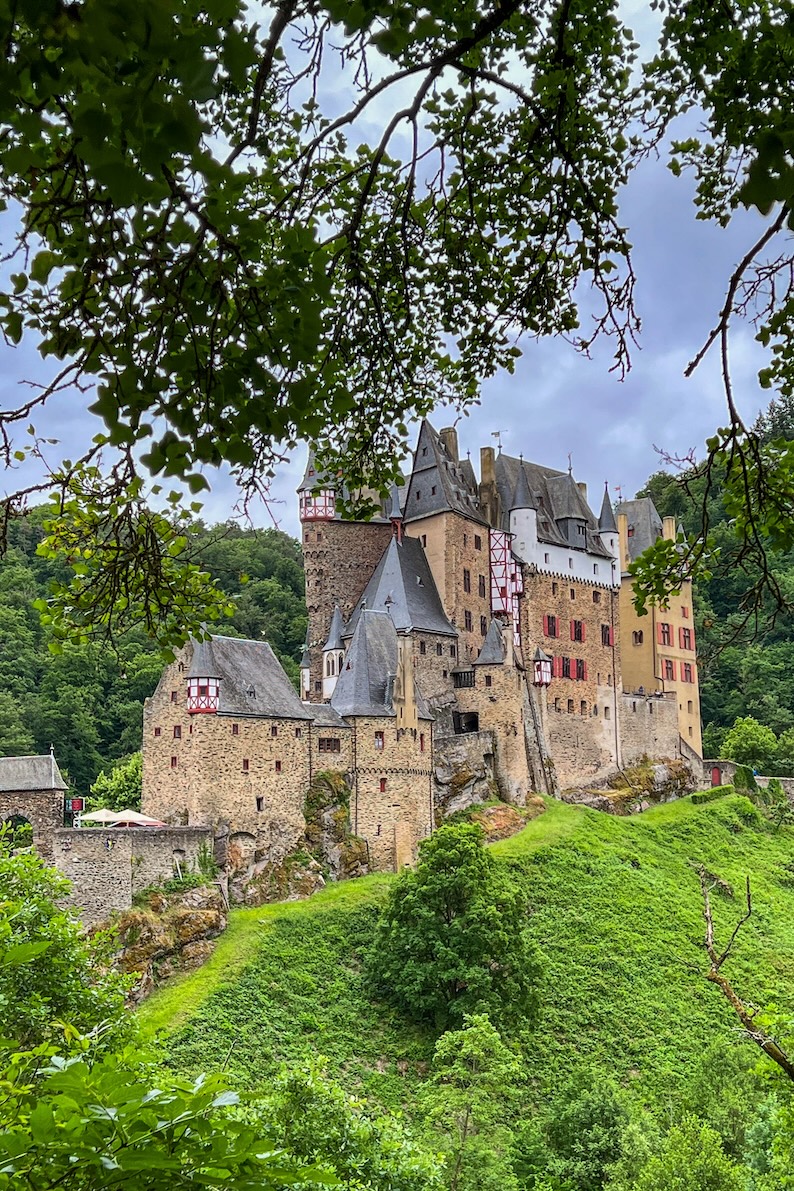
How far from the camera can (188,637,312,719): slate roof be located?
1452 inches

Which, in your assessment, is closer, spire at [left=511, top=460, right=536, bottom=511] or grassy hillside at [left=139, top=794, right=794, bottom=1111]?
grassy hillside at [left=139, top=794, right=794, bottom=1111]

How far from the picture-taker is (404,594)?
4503 centimetres

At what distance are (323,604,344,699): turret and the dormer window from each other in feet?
26.5

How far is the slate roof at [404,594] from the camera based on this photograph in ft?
146

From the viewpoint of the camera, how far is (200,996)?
30.2m

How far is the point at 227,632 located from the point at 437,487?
58.4ft

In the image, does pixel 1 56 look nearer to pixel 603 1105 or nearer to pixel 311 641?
pixel 603 1105

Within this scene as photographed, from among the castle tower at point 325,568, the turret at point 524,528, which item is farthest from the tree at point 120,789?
the turret at point 524,528

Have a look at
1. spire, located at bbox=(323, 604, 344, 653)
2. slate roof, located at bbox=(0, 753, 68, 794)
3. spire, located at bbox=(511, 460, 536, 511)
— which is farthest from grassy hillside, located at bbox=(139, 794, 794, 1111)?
spire, located at bbox=(511, 460, 536, 511)

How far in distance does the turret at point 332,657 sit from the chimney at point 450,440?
35.0 feet

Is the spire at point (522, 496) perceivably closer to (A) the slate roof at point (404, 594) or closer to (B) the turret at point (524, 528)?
(B) the turret at point (524, 528)

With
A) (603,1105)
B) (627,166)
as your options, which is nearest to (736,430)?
(627,166)

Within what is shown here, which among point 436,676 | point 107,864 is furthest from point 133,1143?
point 436,676

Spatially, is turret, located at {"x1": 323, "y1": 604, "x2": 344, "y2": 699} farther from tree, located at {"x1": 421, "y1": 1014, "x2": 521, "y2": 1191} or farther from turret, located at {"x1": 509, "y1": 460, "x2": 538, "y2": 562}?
tree, located at {"x1": 421, "y1": 1014, "x2": 521, "y2": 1191}
